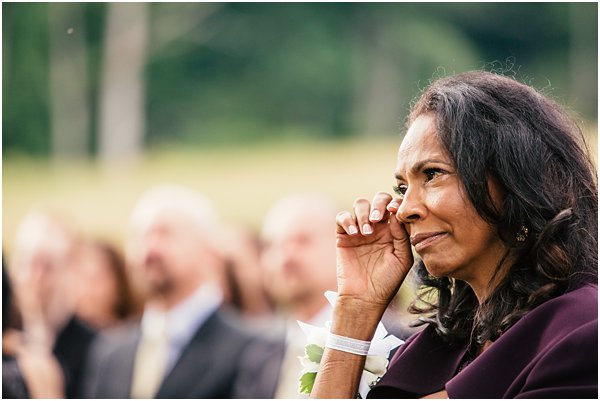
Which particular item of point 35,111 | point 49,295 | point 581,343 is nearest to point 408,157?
point 581,343

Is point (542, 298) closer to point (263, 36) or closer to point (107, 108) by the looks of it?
point (263, 36)

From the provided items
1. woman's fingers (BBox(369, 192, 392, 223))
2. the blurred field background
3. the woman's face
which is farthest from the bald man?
the woman's face

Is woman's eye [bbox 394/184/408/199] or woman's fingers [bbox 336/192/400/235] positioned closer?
woman's eye [bbox 394/184/408/199]

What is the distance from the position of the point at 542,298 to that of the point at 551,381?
208mm

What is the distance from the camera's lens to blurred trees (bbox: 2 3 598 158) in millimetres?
8500

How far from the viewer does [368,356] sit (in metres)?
2.23

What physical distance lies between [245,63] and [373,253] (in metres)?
7.55

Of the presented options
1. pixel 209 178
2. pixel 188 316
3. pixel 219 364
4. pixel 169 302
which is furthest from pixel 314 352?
pixel 209 178

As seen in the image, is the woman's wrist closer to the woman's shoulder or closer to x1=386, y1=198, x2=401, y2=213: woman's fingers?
x1=386, y1=198, x2=401, y2=213: woman's fingers

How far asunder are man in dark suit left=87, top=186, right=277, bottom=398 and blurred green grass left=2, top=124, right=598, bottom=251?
4.38 ft

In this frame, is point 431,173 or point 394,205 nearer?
point 431,173

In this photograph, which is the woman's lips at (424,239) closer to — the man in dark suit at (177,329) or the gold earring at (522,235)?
the gold earring at (522,235)

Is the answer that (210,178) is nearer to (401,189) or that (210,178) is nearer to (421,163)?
(401,189)

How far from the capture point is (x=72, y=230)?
26.4ft
